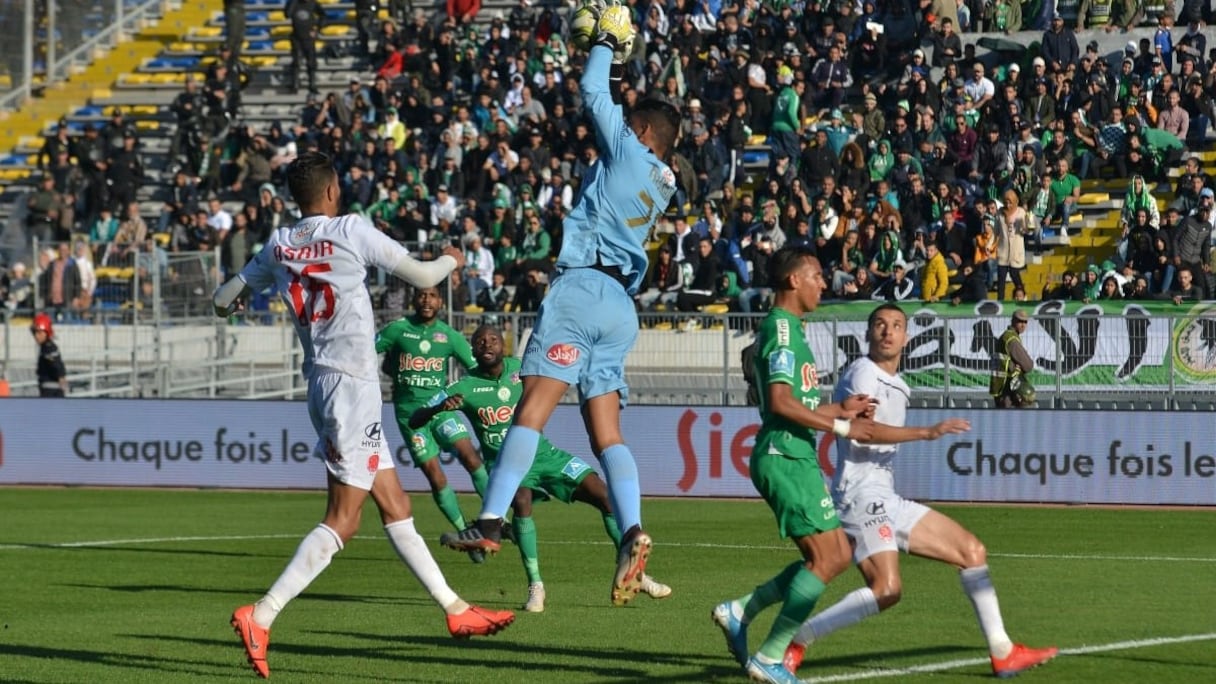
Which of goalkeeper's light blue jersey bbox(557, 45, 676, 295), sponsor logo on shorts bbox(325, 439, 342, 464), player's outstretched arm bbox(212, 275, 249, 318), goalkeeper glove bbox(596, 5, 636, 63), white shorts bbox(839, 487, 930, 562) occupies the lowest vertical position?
white shorts bbox(839, 487, 930, 562)

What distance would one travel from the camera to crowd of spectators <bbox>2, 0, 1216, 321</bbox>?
28.6 metres

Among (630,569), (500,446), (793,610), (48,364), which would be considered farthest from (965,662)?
(48,364)

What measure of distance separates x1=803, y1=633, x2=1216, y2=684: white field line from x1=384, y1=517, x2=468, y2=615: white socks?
6.08 feet

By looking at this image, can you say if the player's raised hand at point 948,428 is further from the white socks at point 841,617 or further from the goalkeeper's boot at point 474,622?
the goalkeeper's boot at point 474,622

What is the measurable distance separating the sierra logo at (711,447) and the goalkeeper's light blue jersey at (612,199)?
14.5 m

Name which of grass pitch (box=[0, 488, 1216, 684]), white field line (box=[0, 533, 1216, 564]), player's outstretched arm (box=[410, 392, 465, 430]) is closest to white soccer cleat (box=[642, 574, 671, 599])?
grass pitch (box=[0, 488, 1216, 684])

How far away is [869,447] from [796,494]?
0.64 metres

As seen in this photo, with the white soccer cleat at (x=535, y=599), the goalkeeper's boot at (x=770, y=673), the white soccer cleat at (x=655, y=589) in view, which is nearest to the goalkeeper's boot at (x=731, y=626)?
the goalkeeper's boot at (x=770, y=673)

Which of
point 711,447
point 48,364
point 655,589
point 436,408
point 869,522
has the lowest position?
point 711,447

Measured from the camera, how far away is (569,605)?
13219 millimetres

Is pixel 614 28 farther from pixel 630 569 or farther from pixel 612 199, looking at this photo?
pixel 630 569

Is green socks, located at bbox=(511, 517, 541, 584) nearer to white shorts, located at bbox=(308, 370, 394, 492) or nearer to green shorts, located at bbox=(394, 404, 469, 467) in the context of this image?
green shorts, located at bbox=(394, 404, 469, 467)

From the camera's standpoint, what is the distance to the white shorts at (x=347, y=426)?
9.87m

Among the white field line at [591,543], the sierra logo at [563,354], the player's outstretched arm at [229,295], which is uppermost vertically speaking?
the player's outstretched arm at [229,295]
